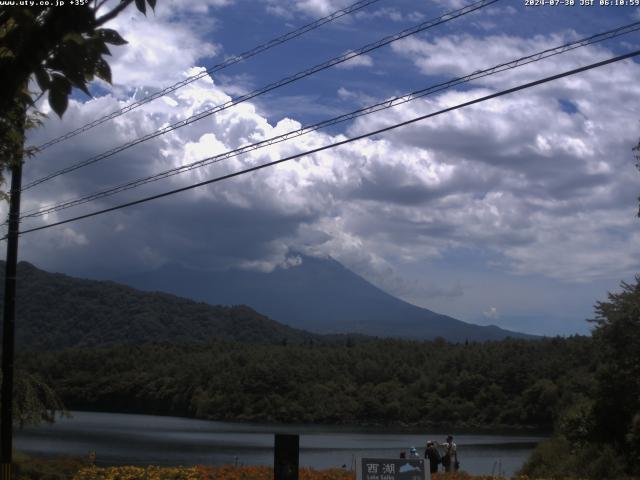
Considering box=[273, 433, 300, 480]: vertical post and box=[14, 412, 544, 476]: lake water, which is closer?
box=[273, 433, 300, 480]: vertical post

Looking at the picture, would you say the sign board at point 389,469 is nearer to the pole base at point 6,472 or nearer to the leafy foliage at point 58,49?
the pole base at point 6,472

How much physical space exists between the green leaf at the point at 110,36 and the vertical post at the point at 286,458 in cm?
872

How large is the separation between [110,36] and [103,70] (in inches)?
7.1

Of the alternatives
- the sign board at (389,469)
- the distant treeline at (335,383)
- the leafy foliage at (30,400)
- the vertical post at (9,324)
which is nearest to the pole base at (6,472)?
the vertical post at (9,324)

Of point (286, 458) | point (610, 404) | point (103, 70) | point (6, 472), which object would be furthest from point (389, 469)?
point (610, 404)

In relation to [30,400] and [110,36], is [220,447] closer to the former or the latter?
[30,400]

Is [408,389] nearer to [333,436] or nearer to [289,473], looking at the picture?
[333,436]

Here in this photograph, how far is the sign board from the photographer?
510 inches

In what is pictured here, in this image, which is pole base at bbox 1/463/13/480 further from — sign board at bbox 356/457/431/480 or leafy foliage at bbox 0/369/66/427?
sign board at bbox 356/457/431/480

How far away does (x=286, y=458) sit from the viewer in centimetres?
1234

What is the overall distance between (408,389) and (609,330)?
73.2 metres

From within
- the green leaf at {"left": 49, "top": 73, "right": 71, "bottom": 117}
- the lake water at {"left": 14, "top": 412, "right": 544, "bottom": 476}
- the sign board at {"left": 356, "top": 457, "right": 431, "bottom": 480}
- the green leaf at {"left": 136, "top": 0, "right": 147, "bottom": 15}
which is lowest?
the lake water at {"left": 14, "top": 412, "right": 544, "bottom": 476}

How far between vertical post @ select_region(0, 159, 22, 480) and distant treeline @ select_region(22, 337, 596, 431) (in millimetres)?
63842

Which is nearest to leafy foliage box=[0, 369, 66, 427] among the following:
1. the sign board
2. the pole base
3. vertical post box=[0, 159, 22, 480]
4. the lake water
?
vertical post box=[0, 159, 22, 480]
